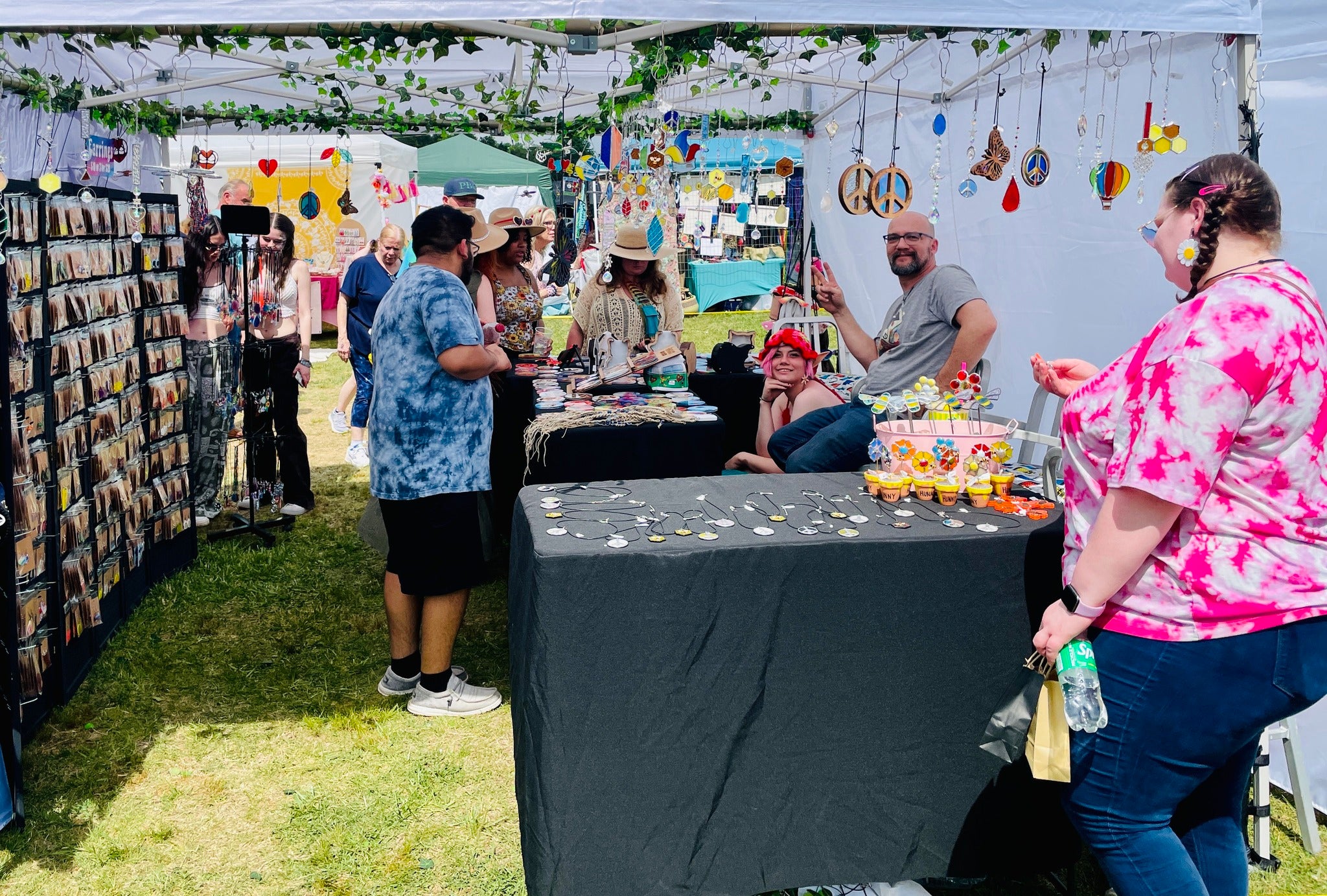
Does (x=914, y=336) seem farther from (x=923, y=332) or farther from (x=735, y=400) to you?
(x=735, y=400)

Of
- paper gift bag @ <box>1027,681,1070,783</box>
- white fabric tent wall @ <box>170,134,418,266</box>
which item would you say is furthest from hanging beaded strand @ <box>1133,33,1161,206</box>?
white fabric tent wall @ <box>170,134,418,266</box>

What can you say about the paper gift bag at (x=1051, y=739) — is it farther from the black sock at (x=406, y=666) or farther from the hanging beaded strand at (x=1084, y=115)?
the hanging beaded strand at (x=1084, y=115)

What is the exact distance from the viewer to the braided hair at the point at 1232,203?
1.64m

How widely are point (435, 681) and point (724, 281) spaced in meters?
11.1

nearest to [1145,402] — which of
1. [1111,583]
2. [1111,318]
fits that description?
[1111,583]

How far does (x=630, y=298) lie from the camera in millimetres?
5012

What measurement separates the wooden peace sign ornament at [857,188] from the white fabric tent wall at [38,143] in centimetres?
421

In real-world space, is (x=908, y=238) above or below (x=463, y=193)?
below

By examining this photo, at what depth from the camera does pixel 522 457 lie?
4.71m

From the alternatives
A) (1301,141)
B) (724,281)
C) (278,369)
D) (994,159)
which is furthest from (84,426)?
(724,281)

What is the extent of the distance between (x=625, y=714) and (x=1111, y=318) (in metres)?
3.60

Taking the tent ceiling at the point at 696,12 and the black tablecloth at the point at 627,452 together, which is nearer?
the tent ceiling at the point at 696,12

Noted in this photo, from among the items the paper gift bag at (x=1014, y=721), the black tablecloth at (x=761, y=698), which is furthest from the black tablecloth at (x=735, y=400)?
the paper gift bag at (x=1014, y=721)

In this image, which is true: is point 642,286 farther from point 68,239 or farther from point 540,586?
point 540,586
